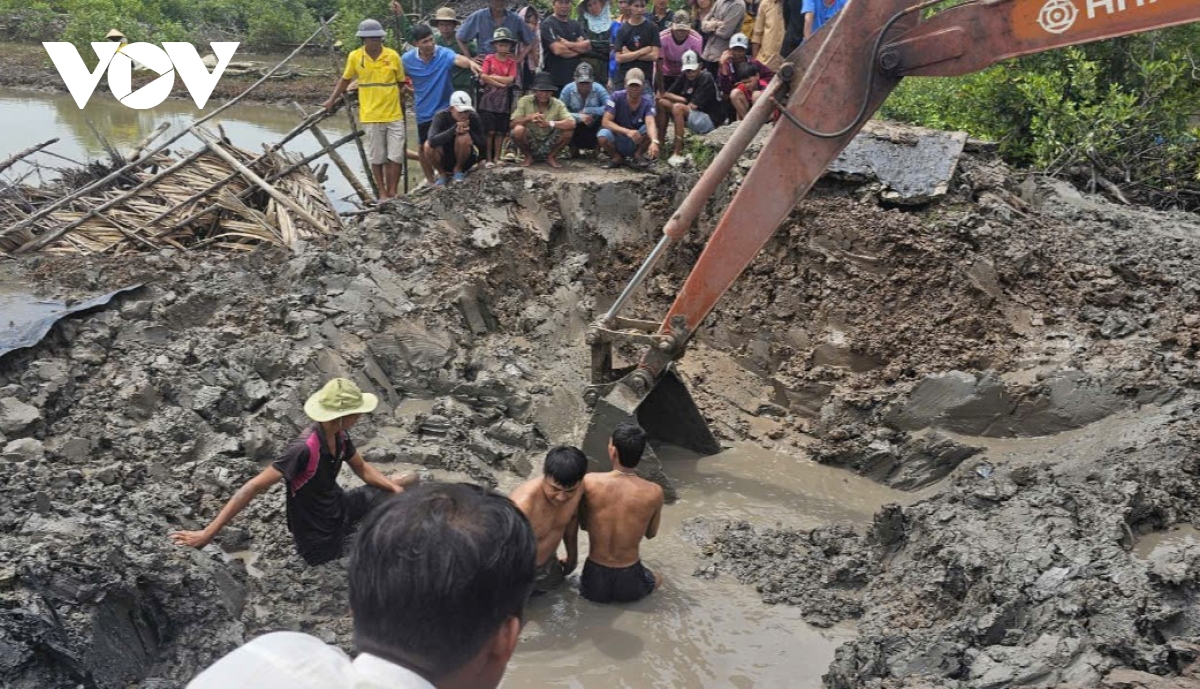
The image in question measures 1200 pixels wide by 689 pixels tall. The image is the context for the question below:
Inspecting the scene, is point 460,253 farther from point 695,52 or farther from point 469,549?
A: point 469,549

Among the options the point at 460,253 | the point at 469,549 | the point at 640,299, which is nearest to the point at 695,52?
the point at 640,299

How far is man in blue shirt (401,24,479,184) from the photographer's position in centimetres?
894

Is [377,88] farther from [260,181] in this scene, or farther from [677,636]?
[677,636]

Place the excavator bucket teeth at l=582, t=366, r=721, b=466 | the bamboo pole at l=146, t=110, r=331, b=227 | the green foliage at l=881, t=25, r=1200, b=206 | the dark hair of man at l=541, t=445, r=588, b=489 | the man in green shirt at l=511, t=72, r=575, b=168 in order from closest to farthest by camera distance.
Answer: the dark hair of man at l=541, t=445, r=588, b=489, the excavator bucket teeth at l=582, t=366, r=721, b=466, the green foliage at l=881, t=25, r=1200, b=206, the man in green shirt at l=511, t=72, r=575, b=168, the bamboo pole at l=146, t=110, r=331, b=227

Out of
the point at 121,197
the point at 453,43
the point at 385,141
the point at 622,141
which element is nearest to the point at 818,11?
the point at 622,141

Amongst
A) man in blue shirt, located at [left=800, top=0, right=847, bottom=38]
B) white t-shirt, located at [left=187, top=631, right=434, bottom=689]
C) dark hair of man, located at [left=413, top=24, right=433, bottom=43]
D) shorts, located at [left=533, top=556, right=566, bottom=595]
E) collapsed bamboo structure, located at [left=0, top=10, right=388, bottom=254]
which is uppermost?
man in blue shirt, located at [left=800, top=0, right=847, bottom=38]

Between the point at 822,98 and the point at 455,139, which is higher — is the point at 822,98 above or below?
above

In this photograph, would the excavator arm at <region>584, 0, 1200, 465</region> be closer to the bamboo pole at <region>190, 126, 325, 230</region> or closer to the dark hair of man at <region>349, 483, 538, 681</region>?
the dark hair of man at <region>349, 483, 538, 681</region>

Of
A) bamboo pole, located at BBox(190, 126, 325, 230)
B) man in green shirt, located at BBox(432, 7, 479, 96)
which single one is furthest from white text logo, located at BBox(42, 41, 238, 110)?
man in green shirt, located at BBox(432, 7, 479, 96)

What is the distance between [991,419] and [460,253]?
13.2 ft

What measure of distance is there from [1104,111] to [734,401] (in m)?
4.09

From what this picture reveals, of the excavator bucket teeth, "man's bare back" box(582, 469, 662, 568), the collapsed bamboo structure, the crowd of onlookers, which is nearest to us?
"man's bare back" box(582, 469, 662, 568)

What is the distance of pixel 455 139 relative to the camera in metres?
8.62

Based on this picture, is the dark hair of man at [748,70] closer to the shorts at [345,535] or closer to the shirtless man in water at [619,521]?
the shirtless man in water at [619,521]
